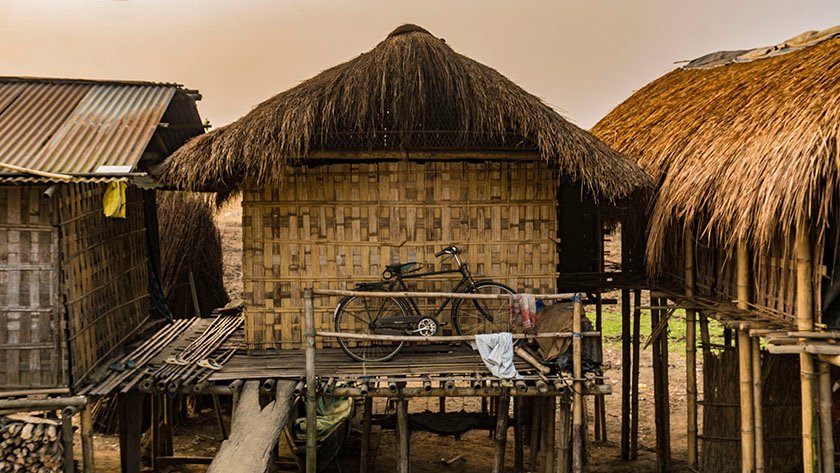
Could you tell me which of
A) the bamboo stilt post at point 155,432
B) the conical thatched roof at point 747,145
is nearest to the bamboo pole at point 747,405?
the conical thatched roof at point 747,145

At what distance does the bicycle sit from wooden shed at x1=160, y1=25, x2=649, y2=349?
221 mm

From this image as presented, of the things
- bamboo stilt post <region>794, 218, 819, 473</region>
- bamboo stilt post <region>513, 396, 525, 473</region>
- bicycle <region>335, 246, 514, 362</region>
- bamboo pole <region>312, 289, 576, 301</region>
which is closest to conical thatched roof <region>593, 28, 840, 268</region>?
bamboo stilt post <region>794, 218, 819, 473</region>

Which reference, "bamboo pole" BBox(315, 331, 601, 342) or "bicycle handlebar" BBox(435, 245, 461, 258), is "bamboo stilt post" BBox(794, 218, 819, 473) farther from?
"bicycle handlebar" BBox(435, 245, 461, 258)

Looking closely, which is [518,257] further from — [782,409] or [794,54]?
[794,54]

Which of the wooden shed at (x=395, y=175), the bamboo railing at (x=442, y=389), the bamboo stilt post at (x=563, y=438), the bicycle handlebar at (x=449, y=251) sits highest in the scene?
the wooden shed at (x=395, y=175)

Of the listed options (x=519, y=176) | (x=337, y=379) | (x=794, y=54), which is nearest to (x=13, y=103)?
(x=337, y=379)

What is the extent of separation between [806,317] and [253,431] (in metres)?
4.88

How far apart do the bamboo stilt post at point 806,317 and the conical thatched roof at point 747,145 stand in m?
0.17

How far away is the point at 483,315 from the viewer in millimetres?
9141

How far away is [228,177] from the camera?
878 centimetres

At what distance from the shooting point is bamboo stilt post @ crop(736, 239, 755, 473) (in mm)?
8416

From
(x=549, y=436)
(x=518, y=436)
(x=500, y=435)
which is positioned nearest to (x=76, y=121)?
(x=500, y=435)

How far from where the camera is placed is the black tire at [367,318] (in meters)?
8.98

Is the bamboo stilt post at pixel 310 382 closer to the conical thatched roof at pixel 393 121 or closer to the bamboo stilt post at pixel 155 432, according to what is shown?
the conical thatched roof at pixel 393 121
